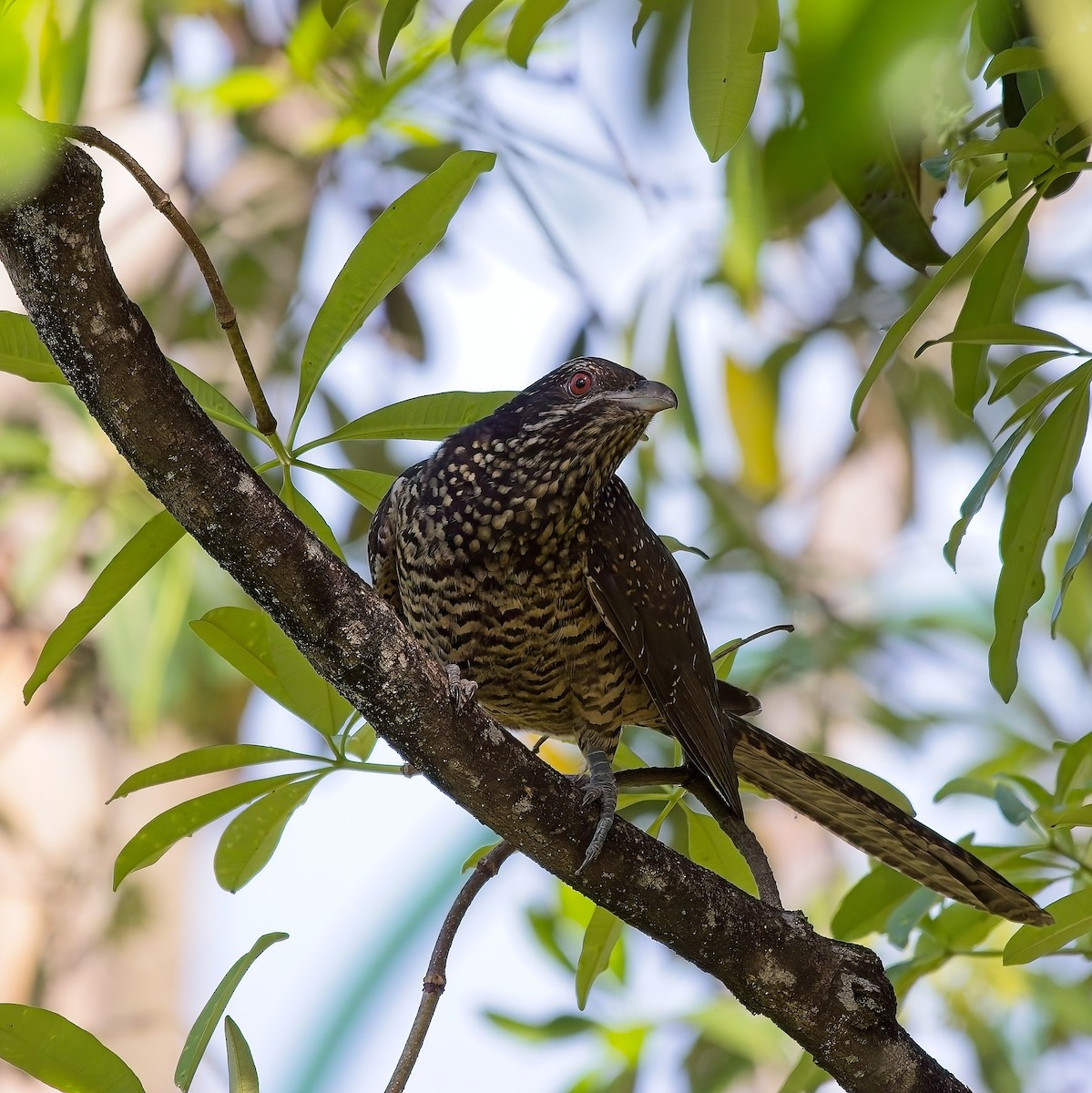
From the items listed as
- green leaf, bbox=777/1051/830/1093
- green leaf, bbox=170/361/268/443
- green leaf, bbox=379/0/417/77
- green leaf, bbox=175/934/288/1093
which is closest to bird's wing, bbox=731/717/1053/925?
green leaf, bbox=777/1051/830/1093

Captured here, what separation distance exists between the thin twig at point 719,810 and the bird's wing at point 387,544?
0.73 m

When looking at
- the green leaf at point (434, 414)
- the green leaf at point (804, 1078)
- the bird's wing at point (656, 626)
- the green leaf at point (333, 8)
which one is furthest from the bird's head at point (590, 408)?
the green leaf at point (804, 1078)

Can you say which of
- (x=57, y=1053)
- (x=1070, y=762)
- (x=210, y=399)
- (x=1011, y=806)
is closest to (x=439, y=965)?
(x=57, y=1053)

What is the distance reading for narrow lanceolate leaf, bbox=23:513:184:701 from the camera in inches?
71.4

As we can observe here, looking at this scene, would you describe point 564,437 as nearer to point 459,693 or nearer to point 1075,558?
point 459,693

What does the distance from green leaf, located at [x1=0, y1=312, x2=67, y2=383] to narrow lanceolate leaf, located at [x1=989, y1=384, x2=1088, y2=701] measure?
140 cm

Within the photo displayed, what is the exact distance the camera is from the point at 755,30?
156cm

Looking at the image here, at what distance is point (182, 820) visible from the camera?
83.4 inches

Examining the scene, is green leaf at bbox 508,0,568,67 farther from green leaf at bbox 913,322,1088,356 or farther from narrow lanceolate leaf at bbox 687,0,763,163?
green leaf at bbox 913,322,1088,356

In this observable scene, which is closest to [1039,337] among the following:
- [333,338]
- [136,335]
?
[333,338]

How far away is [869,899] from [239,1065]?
4.31 ft

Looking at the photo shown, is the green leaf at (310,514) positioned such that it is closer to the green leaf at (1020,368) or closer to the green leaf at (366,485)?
the green leaf at (366,485)

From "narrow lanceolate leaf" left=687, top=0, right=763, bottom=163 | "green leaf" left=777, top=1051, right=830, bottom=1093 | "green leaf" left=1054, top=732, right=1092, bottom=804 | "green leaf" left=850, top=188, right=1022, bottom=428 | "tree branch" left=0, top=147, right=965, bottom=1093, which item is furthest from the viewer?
"green leaf" left=777, top=1051, right=830, bottom=1093

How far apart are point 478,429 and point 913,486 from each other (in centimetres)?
472
